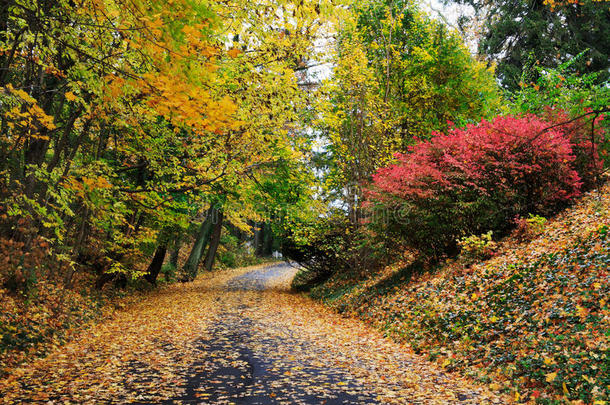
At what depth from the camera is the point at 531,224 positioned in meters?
8.82

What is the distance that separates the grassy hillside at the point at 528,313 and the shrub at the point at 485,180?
665 millimetres

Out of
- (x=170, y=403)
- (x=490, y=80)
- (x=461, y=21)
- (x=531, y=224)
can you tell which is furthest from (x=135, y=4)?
(x=461, y=21)

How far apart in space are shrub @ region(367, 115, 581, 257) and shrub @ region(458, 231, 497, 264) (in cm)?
62

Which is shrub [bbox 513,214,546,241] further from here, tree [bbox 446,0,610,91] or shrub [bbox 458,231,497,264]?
tree [bbox 446,0,610,91]

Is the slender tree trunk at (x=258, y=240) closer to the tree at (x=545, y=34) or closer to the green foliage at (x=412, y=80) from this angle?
the green foliage at (x=412, y=80)

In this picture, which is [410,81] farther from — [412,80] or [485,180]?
[485,180]

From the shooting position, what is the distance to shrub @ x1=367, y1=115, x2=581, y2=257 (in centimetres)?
931

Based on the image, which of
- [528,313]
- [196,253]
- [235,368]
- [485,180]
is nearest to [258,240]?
[196,253]

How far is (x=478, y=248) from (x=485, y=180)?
5.32ft

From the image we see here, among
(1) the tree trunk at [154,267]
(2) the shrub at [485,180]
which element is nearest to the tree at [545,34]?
(2) the shrub at [485,180]

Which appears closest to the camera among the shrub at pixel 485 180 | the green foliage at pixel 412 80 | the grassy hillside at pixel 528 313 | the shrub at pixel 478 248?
the grassy hillside at pixel 528 313

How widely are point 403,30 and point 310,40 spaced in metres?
9.78

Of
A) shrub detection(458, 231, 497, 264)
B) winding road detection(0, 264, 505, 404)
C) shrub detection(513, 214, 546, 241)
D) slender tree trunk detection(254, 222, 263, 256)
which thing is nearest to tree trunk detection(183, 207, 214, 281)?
winding road detection(0, 264, 505, 404)

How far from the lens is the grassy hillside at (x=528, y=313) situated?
4.60 m
